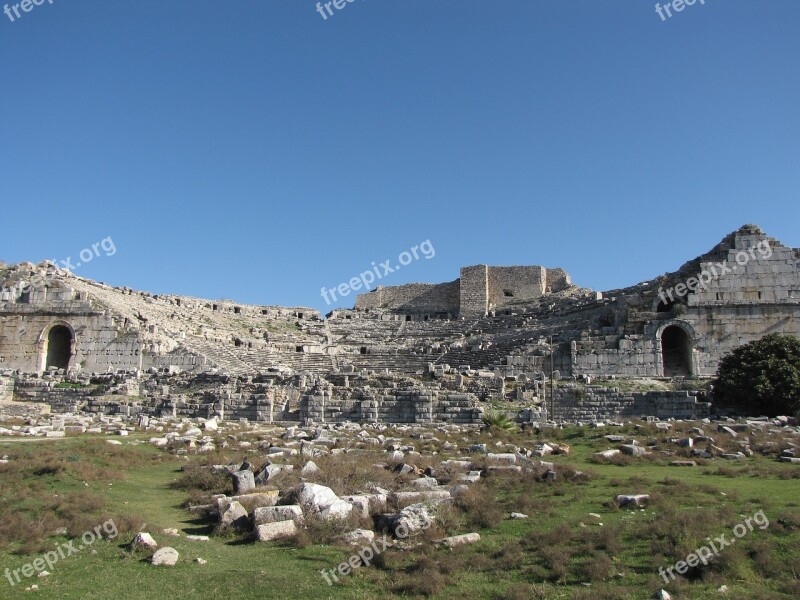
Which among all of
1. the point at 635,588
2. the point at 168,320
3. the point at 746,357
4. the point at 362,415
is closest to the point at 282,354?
the point at 168,320

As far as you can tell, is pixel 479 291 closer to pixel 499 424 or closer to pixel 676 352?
pixel 676 352

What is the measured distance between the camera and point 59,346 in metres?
36.4

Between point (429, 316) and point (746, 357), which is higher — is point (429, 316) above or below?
above

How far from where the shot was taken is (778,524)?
7.59 metres

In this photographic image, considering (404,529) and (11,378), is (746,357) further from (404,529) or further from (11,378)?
(11,378)

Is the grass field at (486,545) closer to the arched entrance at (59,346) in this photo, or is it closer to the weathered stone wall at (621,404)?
the weathered stone wall at (621,404)

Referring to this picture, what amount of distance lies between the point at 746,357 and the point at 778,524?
50.9ft

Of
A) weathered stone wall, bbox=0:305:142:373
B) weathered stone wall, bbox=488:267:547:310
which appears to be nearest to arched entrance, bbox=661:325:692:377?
weathered stone wall, bbox=488:267:547:310

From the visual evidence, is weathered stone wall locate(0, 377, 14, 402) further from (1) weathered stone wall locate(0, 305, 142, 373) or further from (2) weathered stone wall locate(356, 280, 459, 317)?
(2) weathered stone wall locate(356, 280, 459, 317)

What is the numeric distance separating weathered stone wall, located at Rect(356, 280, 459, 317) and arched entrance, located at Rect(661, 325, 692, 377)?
23.4 meters

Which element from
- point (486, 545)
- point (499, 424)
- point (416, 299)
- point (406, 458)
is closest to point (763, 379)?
point (499, 424)

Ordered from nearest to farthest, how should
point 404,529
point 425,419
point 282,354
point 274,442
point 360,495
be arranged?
1. point 404,529
2. point 360,495
3. point 274,442
4. point 425,419
5. point 282,354

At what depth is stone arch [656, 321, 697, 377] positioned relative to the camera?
27969 millimetres

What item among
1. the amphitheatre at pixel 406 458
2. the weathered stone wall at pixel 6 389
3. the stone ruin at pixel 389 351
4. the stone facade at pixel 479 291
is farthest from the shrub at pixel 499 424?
the stone facade at pixel 479 291
